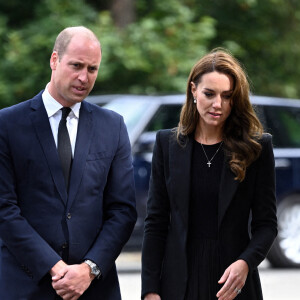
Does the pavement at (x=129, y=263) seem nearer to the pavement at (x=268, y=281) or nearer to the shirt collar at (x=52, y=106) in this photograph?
the pavement at (x=268, y=281)

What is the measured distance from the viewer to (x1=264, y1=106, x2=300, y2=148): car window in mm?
11430

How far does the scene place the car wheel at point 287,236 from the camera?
36.7 ft

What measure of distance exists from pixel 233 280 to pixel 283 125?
720 centimetres

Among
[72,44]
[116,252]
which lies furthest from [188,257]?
[72,44]

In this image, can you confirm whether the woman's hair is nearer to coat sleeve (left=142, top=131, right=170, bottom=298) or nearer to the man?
coat sleeve (left=142, top=131, right=170, bottom=298)

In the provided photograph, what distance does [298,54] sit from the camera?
62.0ft

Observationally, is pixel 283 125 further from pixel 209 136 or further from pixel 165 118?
pixel 209 136

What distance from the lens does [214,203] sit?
15.1ft

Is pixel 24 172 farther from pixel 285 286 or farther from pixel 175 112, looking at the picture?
pixel 175 112

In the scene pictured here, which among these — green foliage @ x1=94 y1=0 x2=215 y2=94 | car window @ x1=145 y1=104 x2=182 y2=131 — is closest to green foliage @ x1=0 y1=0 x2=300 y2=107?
green foliage @ x1=94 y1=0 x2=215 y2=94

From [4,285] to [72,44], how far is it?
3.62 ft

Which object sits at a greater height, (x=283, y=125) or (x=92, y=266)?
(x=92, y=266)

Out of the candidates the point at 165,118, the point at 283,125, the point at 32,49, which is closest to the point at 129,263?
the point at 165,118

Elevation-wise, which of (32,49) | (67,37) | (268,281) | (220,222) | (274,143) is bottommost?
(268,281)
